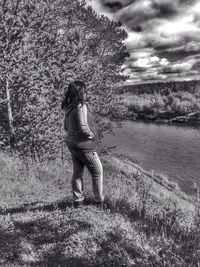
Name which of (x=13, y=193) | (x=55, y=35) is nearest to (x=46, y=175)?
(x=13, y=193)

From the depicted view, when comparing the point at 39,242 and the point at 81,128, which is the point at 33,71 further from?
the point at 39,242

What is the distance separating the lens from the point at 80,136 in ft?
13.9

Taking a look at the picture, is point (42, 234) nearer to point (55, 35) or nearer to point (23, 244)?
point (23, 244)

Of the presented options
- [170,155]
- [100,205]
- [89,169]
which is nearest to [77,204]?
[100,205]

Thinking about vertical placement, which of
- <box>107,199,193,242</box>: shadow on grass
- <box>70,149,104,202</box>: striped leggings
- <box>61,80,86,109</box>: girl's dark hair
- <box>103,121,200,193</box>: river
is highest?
<box>61,80,86,109</box>: girl's dark hair

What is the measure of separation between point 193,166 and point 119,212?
25.1 metres

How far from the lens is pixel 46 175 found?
23.5ft

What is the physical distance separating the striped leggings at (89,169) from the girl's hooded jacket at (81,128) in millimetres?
114

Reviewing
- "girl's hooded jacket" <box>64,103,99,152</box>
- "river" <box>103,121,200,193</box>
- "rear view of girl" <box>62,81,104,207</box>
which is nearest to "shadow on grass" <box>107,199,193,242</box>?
"rear view of girl" <box>62,81,104,207</box>

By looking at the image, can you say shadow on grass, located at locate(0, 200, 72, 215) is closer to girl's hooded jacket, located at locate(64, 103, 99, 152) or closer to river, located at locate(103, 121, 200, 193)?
girl's hooded jacket, located at locate(64, 103, 99, 152)

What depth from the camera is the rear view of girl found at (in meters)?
4.11

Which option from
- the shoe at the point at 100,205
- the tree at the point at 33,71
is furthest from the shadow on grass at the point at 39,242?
the tree at the point at 33,71

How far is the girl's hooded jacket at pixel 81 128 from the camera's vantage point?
4094mm

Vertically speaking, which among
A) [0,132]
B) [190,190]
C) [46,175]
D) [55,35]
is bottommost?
[190,190]
